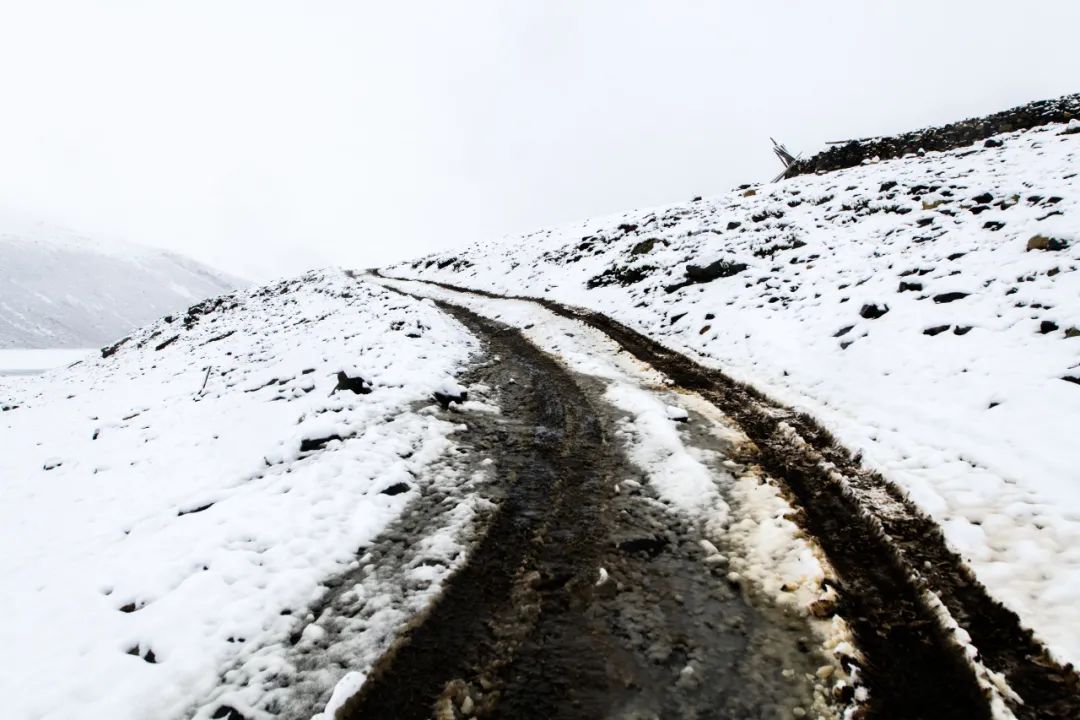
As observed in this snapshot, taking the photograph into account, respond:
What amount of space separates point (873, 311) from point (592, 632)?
32.3 feet

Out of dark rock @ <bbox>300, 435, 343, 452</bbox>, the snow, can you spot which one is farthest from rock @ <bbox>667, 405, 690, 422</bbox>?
dark rock @ <bbox>300, 435, 343, 452</bbox>

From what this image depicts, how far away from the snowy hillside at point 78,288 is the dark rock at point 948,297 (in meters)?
122

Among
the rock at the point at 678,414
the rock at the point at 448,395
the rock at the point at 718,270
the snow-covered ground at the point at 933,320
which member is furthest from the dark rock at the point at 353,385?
the rock at the point at 718,270

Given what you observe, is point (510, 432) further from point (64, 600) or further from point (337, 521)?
point (64, 600)

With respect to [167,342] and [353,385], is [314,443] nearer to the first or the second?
[353,385]

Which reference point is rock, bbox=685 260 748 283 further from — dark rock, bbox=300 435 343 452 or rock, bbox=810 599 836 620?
rock, bbox=810 599 836 620

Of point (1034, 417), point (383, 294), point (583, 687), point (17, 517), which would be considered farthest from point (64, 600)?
point (383, 294)

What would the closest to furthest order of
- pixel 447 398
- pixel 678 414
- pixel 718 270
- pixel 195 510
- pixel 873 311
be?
pixel 195 510 < pixel 678 414 < pixel 447 398 < pixel 873 311 < pixel 718 270

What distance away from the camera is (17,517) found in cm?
873

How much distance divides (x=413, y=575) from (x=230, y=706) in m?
1.65

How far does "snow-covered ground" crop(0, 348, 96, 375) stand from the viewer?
62.5 meters

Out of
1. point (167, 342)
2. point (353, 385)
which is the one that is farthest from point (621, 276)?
point (167, 342)

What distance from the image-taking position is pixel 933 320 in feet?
31.4

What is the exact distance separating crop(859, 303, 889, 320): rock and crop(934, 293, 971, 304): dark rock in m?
0.85
